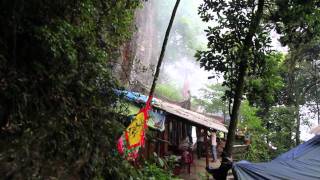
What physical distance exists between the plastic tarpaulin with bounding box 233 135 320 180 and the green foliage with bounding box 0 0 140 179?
2375 millimetres

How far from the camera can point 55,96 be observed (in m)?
5.55

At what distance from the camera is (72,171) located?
18.8 feet

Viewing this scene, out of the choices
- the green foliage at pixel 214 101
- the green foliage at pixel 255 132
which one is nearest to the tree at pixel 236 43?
the green foliage at pixel 255 132

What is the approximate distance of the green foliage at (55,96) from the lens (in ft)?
16.4

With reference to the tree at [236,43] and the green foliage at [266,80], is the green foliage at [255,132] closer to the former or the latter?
the green foliage at [266,80]

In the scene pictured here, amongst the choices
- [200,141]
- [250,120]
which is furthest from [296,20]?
[250,120]

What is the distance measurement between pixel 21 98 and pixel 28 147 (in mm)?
667

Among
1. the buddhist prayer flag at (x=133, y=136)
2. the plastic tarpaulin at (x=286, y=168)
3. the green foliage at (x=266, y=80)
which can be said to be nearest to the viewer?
the plastic tarpaulin at (x=286, y=168)

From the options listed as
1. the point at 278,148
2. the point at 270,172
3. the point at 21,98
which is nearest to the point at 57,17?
the point at 21,98

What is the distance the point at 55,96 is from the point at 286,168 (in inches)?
190

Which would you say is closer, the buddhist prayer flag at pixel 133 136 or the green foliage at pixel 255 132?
the buddhist prayer flag at pixel 133 136

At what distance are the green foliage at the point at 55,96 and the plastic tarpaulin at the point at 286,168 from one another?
93.5 inches

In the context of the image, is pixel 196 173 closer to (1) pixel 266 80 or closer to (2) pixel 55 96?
(1) pixel 266 80

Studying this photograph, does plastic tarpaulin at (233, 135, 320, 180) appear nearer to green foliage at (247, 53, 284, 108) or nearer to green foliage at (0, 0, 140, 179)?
green foliage at (247, 53, 284, 108)
